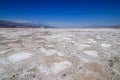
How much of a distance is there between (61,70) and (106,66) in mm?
1819

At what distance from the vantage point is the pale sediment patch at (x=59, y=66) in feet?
12.6

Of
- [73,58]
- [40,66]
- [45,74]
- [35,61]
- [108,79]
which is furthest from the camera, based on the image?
[73,58]

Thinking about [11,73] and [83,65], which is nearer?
[11,73]

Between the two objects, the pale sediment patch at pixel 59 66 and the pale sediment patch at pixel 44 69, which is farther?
the pale sediment patch at pixel 59 66

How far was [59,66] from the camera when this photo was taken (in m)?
4.16

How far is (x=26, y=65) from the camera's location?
4129 mm

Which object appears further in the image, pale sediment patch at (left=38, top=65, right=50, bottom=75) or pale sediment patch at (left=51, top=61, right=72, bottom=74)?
pale sediment patch at (left=51, top=61, right=72, bottom=74)

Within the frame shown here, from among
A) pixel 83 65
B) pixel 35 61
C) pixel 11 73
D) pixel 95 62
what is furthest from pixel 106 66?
pixel 11 73

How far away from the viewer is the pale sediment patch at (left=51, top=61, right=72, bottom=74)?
3834 millimetres

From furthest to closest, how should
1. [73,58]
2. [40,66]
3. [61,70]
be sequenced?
1. [73,58]
2. [40,66]
3. [61,70]

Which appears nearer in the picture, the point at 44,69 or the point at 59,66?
the point at 44,69

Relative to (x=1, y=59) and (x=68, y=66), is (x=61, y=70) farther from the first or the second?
(x=1, y=59)

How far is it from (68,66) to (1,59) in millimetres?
3000

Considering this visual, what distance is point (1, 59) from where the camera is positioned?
4.68 metres
